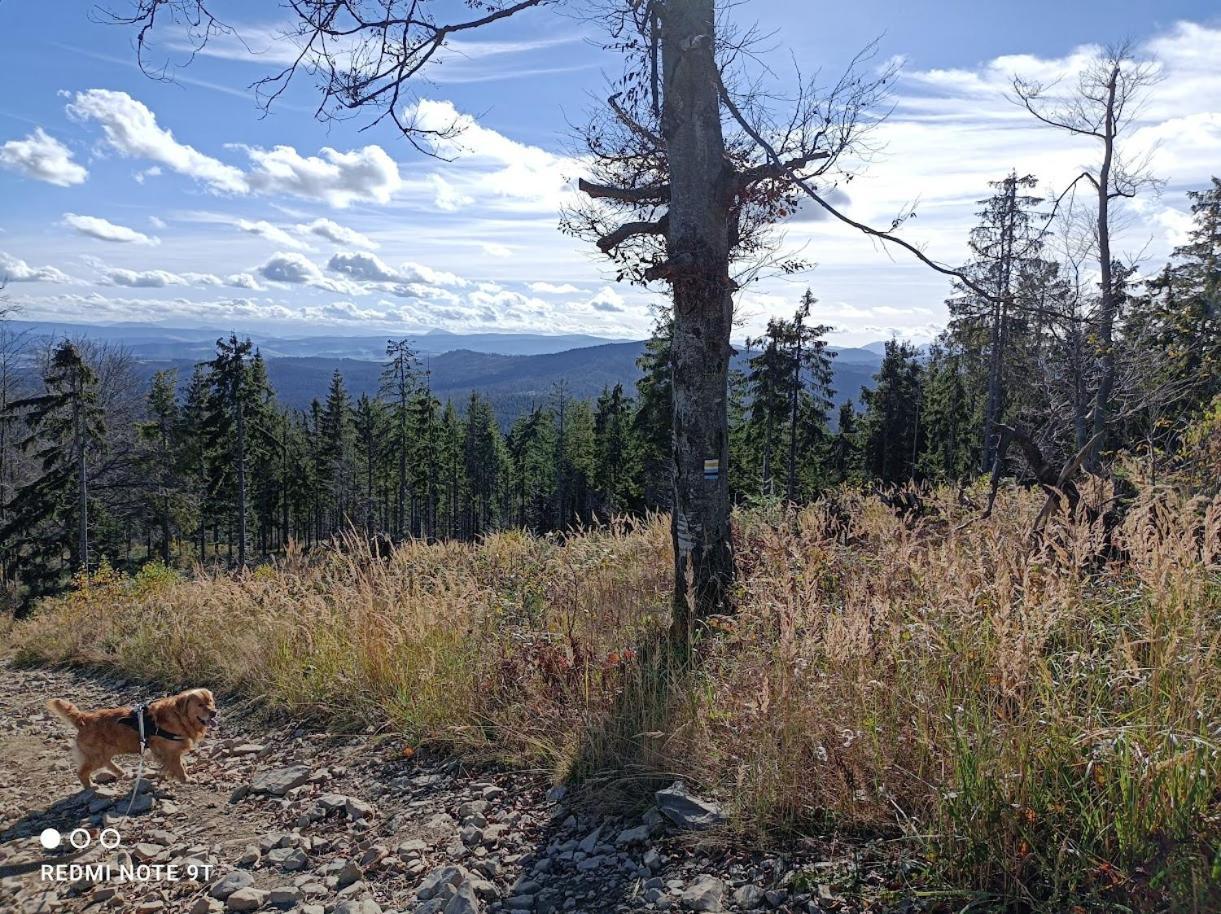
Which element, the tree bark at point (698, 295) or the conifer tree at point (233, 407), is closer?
the tree bark at point (698, 295)

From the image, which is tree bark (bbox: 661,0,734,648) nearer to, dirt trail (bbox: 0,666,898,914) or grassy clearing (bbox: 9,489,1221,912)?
grassy clearing (bbox: 9,489,1221,912)

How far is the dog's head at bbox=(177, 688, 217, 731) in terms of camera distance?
4.42 meters

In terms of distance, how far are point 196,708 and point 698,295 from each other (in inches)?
167

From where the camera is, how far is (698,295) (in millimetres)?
4605

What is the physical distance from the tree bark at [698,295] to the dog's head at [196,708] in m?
→ 3.08

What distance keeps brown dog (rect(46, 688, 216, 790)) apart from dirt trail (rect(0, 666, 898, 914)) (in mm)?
148

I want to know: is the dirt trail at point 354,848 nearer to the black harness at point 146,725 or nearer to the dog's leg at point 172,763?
the dog's leg at point 172,763

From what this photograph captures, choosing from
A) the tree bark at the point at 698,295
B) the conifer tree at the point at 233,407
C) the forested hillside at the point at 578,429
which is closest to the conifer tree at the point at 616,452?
the forested hillside at the point at 578,429

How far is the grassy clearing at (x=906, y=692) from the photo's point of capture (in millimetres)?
2146

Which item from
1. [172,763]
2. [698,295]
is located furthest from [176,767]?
[698,295]

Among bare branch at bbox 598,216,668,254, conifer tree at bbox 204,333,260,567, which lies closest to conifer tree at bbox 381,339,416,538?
conifer tree at bbox 204,333,260,567

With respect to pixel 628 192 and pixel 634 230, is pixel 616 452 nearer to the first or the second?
pixel 628 192

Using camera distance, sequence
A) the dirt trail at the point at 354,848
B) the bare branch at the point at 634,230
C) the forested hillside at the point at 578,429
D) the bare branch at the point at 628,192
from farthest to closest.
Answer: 1. the forested hillside at the point at 578,429
2. the bare branch at the point at 628,192
3. the bare branch at the point at 634,230
4. the dirt trail at the point at 354,848

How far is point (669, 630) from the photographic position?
15.5 feet
